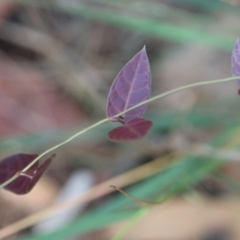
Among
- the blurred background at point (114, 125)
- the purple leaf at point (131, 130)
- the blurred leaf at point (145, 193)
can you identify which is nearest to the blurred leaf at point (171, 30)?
the blurred background at point (114, 125)

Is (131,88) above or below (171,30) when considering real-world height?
below

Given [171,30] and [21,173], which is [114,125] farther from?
[21,173]

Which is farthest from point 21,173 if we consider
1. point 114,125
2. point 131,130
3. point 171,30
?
point 171,30

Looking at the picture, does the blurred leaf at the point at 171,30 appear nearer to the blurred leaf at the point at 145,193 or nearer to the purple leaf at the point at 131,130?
the blurred leaf at the point at 145,193

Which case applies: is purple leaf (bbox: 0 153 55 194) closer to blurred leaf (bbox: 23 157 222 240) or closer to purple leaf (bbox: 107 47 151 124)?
purple leaf (bbox: 107 47 151 124)

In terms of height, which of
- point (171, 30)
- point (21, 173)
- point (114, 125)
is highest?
point (171, 30)

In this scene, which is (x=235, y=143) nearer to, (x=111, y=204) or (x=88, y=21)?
(x=111, y=204)

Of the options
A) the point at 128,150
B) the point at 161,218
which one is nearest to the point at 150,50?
the point at 128,150
